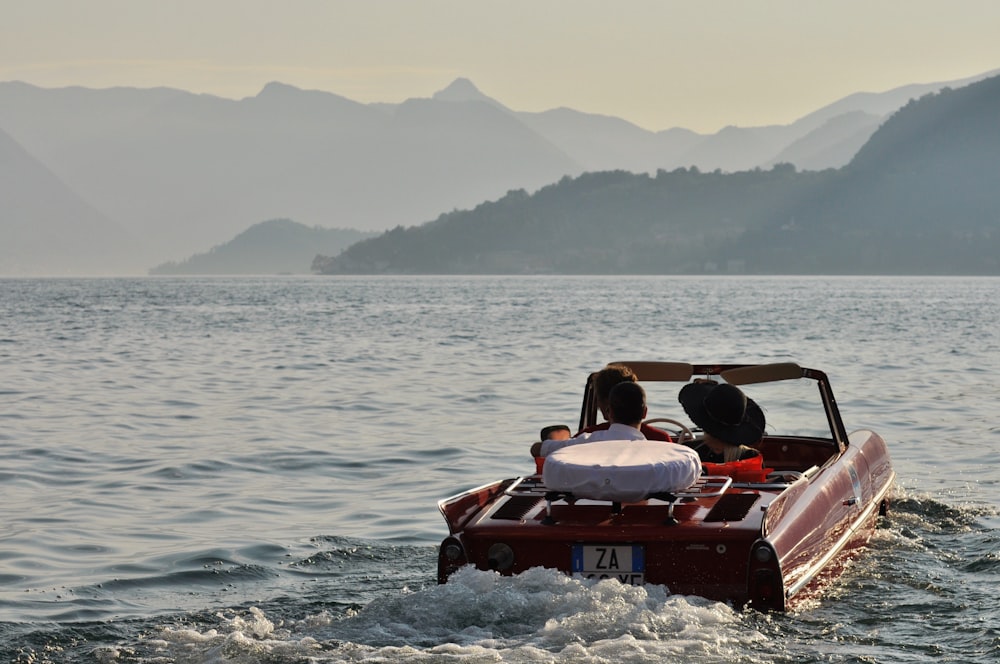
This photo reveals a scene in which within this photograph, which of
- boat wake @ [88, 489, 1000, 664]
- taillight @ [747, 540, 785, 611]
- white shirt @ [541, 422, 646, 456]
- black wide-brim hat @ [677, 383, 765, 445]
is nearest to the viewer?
boat wake @ [88, 489, 1000, 664]

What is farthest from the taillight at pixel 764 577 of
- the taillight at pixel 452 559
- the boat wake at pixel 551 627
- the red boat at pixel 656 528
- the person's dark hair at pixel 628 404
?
the taillight at pixel 452 559

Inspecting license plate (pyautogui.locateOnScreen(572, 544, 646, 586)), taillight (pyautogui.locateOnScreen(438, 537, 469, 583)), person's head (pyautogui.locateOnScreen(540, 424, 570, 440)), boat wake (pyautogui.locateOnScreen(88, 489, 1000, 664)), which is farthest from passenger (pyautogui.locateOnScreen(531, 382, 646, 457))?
boat wake (pyautogui.locateOnScreen(88, 489, 1000, 664))

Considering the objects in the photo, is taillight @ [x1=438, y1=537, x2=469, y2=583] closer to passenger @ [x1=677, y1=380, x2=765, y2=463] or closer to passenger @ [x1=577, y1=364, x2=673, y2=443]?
passenger @ [x1=577, y1=364, x2=673, y2=443]

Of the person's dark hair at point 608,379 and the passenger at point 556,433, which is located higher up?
the person's dark hair at point 608,379

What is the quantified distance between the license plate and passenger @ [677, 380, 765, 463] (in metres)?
1.72

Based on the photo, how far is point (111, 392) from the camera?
88.2ft

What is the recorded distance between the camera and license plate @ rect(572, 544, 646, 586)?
8.07m

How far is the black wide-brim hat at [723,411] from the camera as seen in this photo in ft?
31.0

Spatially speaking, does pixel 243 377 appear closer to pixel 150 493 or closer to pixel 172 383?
pixel 172 383

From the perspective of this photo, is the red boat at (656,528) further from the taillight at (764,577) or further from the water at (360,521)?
the water at (360,521)

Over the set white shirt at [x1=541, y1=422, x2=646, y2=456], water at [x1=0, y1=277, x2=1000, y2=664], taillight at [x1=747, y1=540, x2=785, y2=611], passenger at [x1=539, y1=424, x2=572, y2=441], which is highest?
white shirt at [x1=541, y1=422, x2=646, y2=456]

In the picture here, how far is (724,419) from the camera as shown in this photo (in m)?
9.55

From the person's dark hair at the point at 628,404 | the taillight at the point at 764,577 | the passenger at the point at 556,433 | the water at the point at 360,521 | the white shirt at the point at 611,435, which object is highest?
the person's dark hair at the point at 628,404

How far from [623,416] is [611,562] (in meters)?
1.07
